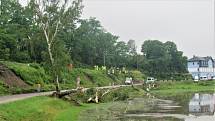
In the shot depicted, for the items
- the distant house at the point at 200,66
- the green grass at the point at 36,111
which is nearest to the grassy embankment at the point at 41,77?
the green grass at the point at 36,111

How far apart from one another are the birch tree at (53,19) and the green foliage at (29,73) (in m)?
10.1

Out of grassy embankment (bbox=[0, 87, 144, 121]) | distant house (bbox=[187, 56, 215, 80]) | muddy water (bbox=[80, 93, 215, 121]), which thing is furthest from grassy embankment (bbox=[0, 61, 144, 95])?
distant house (bbox=[187, 56, 215, 80])

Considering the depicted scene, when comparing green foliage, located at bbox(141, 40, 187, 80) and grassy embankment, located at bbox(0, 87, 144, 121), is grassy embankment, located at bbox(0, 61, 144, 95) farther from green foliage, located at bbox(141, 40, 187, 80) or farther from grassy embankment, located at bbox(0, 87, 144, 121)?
green foliage, located at bbox(141, 40, 187, 80)

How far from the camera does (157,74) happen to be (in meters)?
145

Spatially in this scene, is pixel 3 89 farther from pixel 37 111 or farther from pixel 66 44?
pixel 66 44

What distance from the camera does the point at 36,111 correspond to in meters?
34.7

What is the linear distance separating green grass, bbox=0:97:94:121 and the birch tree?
5.69 metres

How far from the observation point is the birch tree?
48.4 metres

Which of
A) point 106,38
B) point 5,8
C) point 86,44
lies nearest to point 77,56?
point 86,44

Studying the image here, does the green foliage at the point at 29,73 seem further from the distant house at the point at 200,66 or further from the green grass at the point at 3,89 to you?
the distant house at the point at 200,66

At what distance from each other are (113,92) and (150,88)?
30.3m

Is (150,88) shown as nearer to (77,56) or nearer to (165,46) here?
(77,56)

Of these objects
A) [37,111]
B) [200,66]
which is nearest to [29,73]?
[37,111]

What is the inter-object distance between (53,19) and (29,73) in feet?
40.8
